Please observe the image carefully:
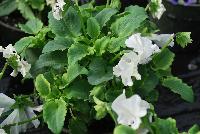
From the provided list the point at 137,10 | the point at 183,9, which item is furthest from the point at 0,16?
the point at 137,10


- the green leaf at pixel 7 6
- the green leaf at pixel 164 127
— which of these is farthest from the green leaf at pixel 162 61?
the green leaf at pixel 7 6

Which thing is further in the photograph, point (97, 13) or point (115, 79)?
point (97, 13)

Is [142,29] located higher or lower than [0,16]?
higher

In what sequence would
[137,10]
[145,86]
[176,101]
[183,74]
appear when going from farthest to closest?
[183,74] → [176,101] → [137,10] → [145,86]

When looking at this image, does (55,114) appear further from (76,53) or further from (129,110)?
(129,110)

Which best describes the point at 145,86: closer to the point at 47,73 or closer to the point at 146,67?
the point at 146,67

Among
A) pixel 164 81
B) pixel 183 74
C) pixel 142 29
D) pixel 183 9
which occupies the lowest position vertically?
pixel 183 74

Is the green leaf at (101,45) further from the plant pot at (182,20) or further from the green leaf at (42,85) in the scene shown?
the plant pot at (182,20)
